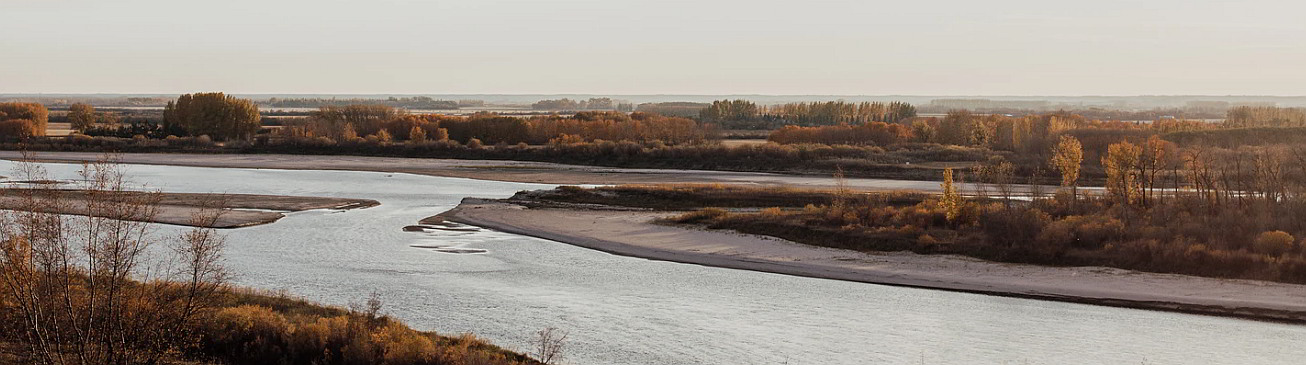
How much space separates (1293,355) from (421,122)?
284 ft

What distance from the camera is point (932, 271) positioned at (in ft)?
82.9

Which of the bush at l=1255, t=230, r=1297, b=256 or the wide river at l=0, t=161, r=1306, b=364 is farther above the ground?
the bush at l=1255, t=230, r=1297, b=256

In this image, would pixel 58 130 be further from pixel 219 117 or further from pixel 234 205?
pixel 234 205

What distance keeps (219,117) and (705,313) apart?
7862 cm

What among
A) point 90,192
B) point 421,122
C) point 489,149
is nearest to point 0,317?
point 90,192

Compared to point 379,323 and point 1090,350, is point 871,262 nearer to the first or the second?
point 1090,350

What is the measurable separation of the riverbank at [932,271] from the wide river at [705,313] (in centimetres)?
77

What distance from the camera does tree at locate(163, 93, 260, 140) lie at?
89.6m

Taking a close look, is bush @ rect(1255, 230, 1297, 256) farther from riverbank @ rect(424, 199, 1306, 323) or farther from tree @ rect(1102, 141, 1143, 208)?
tree @ rect(1102, 141, 1143, 208)

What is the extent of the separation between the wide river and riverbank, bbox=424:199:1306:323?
0.77 m

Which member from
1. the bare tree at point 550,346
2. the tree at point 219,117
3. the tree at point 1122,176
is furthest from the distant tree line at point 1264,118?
the tree at point 219,117

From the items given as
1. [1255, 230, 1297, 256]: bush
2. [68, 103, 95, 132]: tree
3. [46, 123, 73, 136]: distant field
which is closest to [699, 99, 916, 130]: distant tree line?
[68, 103, 95, 132]: tree

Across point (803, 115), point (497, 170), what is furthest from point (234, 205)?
point (803, 115)

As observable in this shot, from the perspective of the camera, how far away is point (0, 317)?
15.4 m
